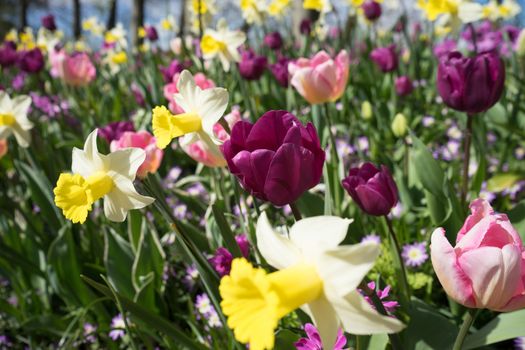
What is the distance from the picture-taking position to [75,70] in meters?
3.30

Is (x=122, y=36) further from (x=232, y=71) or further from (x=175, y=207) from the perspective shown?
(x=175, y=207)

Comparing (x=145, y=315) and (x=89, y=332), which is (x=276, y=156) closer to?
(x=145, y=315)

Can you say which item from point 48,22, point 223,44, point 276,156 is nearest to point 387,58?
point 223,44

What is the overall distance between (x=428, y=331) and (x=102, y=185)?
0.68 m

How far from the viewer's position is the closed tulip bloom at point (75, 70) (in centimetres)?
326

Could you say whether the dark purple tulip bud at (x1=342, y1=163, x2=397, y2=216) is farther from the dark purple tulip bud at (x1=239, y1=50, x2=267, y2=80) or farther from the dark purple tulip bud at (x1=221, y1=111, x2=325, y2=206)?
the dark purple tulip bud at (x1=239, y1=50, x2=267, y2=80)

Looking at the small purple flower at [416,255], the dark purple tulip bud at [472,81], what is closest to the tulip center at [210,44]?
the dark purple tulip bud at [472,81]

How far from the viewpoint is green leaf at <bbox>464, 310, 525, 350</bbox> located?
864 millimetres

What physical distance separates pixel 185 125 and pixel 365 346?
496 mm

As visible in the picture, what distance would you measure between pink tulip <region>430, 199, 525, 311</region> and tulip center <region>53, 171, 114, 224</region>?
0.55 m

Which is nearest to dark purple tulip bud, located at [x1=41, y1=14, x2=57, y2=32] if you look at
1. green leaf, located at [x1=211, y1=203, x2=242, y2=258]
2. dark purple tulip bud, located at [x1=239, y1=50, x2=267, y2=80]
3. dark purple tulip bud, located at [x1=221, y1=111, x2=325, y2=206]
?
dark purple tulip bud, located at [x1=239, y1=50, x2=267, y2=80]

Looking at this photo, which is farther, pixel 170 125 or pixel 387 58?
pixel 387 58

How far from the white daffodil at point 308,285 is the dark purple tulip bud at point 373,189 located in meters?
0.36

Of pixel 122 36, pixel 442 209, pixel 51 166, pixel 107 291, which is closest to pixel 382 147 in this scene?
pixel 442 209
